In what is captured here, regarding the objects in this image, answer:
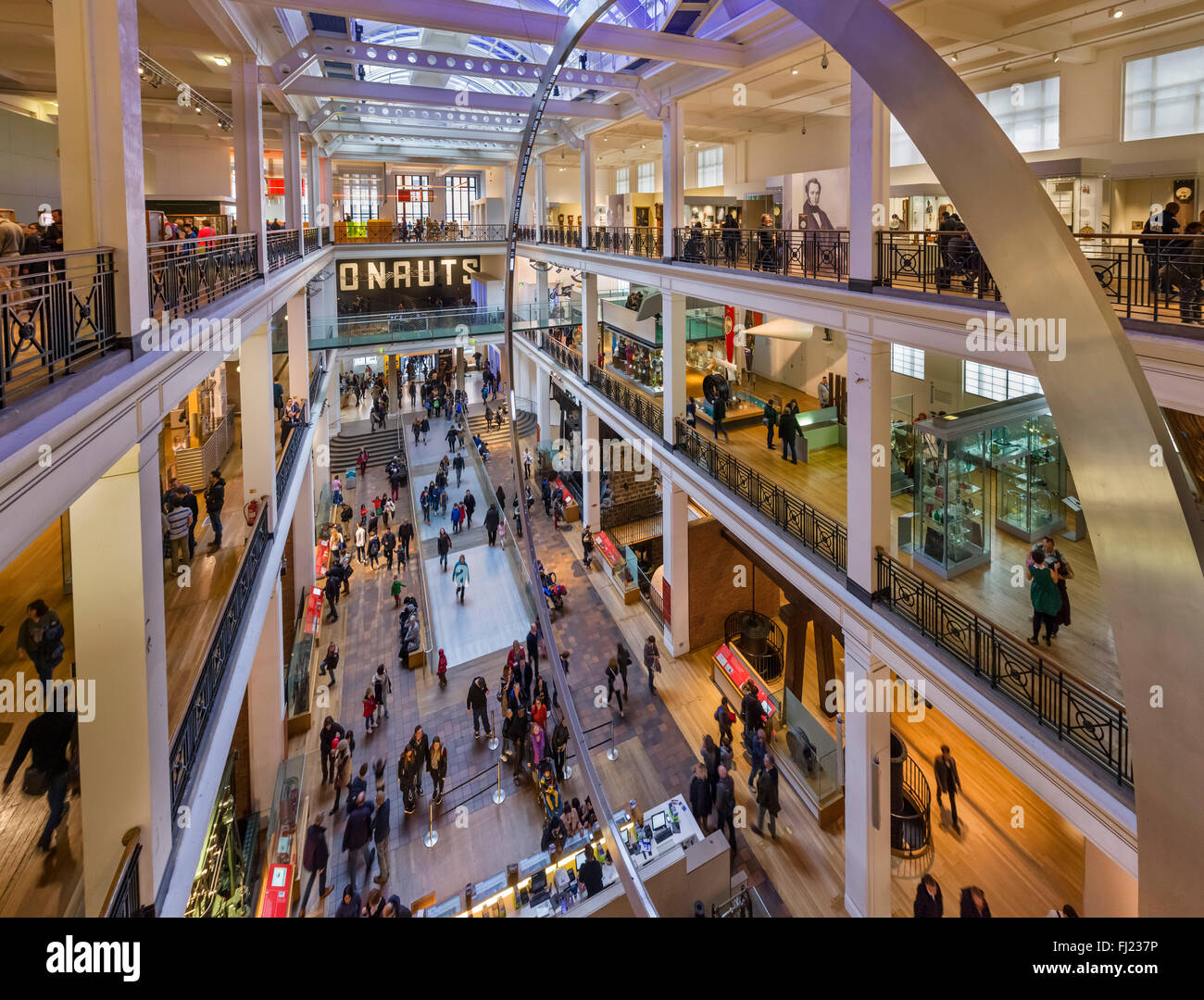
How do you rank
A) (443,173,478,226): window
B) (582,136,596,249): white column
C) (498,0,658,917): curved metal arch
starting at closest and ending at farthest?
(498,0,658,917): curved metal arch
(582,136,596,249): white column
(443,173,478,226): window

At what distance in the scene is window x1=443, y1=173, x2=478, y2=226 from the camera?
41.7m

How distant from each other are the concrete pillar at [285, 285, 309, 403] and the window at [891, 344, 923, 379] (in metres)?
14.9

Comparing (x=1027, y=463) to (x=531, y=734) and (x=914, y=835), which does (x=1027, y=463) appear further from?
(x=531, y=734)

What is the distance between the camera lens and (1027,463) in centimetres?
958

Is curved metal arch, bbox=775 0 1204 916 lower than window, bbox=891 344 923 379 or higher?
lower

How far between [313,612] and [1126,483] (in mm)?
17262

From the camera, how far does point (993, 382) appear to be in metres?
13.1

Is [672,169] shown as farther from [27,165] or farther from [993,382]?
[27,165]

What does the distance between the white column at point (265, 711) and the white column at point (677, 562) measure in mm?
8288

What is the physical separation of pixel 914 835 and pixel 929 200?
38.4 feet

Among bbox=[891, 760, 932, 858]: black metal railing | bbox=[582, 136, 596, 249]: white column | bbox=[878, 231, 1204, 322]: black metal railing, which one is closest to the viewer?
bbox=[878, 231, 1204, 322]: black metal railing

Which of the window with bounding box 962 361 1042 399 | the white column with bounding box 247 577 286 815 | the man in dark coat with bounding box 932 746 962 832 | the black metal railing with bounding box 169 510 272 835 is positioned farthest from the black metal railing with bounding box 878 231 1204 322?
the white column with bounding box 247 577 286 815

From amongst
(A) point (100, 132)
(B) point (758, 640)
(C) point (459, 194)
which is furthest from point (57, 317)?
(C) point (459, 194)

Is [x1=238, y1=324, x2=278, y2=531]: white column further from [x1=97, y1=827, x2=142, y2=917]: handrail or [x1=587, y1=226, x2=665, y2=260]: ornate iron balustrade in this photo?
[x1=587, y1=226, x2=665, y2=260]: ornate iron balustrade
